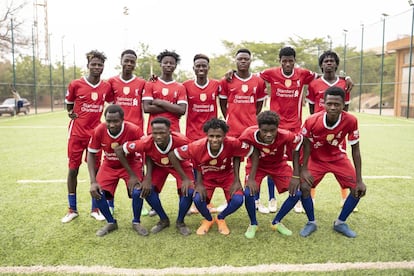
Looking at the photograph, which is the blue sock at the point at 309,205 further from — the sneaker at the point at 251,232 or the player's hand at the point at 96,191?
the player's hand at the point at 96,191

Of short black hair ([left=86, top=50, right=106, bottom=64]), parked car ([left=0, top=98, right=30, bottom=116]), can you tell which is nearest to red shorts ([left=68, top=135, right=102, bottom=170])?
short black hair ([left=86, top=50, right=106, bottom=64])

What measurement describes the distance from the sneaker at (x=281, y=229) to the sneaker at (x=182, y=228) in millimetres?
882

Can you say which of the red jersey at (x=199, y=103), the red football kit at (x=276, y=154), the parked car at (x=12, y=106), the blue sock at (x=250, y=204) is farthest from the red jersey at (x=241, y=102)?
the parked car at (x=12, y=106)

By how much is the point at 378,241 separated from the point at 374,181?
7.83 feet

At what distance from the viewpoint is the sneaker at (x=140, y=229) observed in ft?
11.7

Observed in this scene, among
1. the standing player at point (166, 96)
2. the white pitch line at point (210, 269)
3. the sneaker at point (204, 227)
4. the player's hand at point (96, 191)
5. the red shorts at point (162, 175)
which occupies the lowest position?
the white pitch line at point (210, 269)

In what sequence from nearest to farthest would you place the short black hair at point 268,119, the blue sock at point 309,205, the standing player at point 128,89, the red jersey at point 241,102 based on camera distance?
the short black hair at point 268,119
the blue sock at point 309,205
the standing player at point 128,89
the red jersey at point 241,102

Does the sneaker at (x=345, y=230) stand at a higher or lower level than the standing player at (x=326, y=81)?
lower

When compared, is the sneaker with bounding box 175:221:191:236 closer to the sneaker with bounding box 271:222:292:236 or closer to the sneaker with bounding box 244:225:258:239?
the sneaker with bounding box 244:225:258:239

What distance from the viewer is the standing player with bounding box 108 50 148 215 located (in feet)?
13.7

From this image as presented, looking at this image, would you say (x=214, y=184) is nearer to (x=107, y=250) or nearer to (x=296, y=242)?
(x=296, y=242)

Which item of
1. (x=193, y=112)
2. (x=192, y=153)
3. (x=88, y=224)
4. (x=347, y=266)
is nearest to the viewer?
(x=347, y=266)

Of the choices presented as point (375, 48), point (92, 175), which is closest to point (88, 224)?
point (92, 175)

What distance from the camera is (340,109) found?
3.50m
